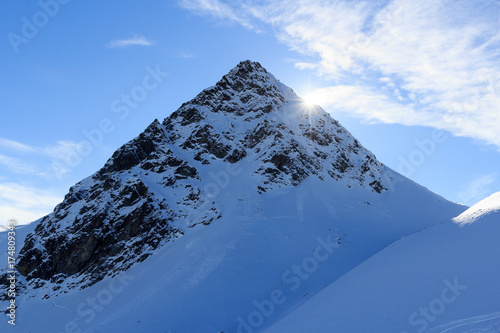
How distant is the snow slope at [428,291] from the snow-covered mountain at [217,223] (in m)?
7.58

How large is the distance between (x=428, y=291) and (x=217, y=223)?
28.0 metres

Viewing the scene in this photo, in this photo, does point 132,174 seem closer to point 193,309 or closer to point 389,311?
point 193,309

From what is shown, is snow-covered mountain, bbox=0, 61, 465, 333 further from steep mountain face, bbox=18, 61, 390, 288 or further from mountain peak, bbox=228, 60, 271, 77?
mountain peak, bbox=228, 60, 271, 77

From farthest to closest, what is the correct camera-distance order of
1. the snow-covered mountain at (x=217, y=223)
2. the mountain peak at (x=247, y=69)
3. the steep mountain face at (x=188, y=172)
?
the mountain peak at (x=247, y=69) → the steep mountain face at (x=188, y=172) → the snow-covered mountain at (x=217, y=223)

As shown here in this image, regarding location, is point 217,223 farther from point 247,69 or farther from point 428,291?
point 247,69

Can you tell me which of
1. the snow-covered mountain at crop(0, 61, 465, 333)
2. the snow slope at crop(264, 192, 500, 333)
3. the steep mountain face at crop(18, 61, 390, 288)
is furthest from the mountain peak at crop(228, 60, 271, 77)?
the snow slope at crop(264, 192, 500, 333)

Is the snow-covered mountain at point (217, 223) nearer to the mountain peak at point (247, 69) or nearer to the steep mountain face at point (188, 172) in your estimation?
the steep mountain face at point (188, 172)

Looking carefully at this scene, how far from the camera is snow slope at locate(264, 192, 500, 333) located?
14323 mm

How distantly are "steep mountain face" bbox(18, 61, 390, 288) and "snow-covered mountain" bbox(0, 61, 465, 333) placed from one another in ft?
0.74

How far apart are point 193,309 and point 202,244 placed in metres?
9.66

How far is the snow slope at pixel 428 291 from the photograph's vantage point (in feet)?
47.0

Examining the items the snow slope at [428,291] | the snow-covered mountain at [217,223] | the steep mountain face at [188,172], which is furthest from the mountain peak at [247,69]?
the snow slope at [428,291]

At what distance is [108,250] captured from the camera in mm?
42875

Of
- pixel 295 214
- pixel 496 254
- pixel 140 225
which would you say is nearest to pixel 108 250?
pixel 140 225
